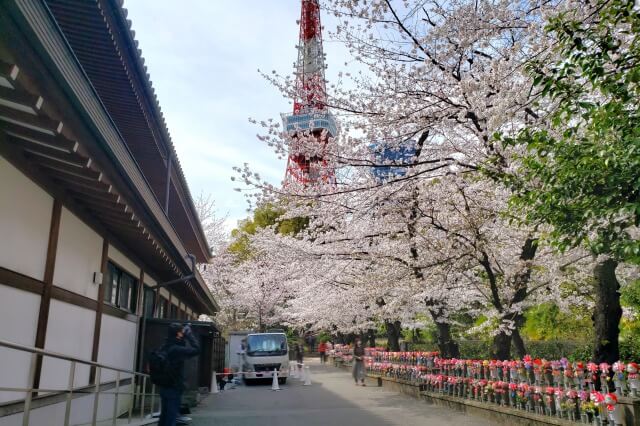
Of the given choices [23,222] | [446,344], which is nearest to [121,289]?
[23,222]

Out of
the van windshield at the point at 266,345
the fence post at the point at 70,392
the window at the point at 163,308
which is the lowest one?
the fence post at the point at 70,392

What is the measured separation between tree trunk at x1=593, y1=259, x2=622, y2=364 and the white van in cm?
1531

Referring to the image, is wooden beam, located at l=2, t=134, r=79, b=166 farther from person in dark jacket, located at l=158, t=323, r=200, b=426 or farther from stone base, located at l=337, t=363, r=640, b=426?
stone base, located at l=337, t=363, r=640, b=426

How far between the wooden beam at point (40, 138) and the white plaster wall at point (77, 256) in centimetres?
213

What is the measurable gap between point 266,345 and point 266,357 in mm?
756

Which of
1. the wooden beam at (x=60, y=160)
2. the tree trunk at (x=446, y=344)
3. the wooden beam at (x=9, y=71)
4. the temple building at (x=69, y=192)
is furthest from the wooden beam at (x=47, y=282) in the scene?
the tree trunk at (x=446, y=344)

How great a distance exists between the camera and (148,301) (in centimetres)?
1374

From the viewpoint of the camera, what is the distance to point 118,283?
10500 millimetres

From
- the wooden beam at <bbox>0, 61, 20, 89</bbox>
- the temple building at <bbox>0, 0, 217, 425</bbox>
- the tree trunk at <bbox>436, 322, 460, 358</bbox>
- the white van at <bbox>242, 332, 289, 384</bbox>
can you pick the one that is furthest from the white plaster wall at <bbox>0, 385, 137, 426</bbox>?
the white van at <bbox>242, 332, 289, 384</bbox>

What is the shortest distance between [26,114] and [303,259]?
11.4 metres

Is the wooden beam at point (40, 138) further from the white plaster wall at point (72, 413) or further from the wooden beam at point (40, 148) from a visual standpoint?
the white plaster wall at point (72, 413)

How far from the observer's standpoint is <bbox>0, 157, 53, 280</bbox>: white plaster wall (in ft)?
17.3

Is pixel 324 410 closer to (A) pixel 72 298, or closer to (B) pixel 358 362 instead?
(A) pixel 72 298

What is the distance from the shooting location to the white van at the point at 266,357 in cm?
2130
